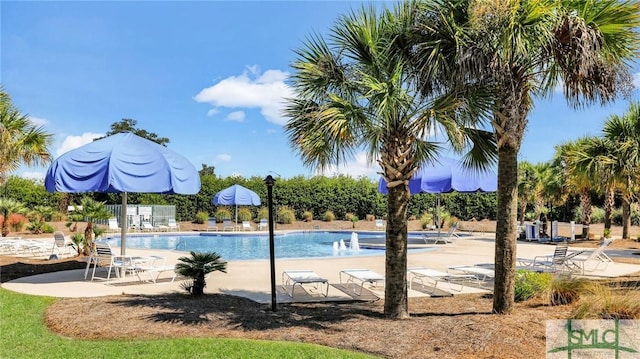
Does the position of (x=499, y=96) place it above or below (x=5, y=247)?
above

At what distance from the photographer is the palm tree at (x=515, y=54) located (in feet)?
19.8

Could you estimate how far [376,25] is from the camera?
6969 mm

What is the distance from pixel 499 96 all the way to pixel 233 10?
6.89 meters

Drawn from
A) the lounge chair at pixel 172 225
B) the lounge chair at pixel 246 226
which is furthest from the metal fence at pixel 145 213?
the lounge chair at pixel 246 226

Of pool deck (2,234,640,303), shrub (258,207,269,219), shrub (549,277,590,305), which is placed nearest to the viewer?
shrub (549,277,590,305)

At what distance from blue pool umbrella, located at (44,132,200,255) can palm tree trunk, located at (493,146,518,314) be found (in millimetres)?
6881

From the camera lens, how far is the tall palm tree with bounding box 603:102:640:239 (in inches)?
625

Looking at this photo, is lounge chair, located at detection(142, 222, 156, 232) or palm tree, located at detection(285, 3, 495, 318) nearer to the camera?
palm tree, located at detection(285, 3, 495, 318)

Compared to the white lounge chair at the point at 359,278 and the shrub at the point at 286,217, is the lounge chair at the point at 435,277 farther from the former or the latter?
the shrub at the point at 286,217

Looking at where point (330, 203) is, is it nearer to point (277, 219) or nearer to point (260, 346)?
point (277, 219)

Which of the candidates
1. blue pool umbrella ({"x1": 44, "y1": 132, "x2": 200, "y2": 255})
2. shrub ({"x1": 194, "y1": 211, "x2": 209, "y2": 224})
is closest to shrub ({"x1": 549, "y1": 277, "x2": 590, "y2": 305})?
blue pool umbrella ({"x1": 44, "y1": 132, "x2": 200, "y2": 255})

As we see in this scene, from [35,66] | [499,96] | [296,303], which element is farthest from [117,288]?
[35,66]

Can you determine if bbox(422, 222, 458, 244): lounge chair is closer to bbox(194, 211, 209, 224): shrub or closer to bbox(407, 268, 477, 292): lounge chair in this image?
bbox(407, 268, 477, 292): lounge chair

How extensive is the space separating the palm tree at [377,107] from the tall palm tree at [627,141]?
1199cm
